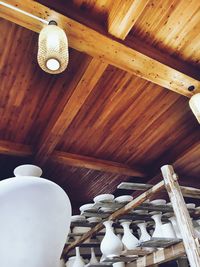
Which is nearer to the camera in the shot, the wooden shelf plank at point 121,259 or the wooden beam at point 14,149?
the wooden shelf plank at point 121,259

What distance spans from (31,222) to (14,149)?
220cm

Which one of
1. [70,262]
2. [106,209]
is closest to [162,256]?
[106,209]

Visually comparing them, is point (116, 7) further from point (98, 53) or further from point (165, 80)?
point (165, 80)

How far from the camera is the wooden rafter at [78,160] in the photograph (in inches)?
141

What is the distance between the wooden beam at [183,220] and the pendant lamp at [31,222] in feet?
3.46

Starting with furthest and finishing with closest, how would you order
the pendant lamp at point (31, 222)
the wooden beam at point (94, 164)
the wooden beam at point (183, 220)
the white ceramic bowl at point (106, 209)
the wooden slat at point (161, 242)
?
the wooden beam at point (94, 164) → the white ceramic bowl at point (106, 209) → the wooden slat at point (161, 242) → the wooden beam at point (183, 220) → the pendant lamp at point (31, 222)

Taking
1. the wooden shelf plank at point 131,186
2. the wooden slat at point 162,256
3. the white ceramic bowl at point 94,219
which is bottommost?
the wooden slat at point 162,256

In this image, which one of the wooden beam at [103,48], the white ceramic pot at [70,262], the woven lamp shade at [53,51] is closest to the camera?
the woven lamp shade at [53,51]

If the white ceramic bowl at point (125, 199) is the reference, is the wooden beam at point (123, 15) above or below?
above

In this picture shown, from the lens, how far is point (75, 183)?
15.6 ft

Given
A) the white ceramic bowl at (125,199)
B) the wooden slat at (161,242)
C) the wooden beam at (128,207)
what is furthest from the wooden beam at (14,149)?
the wooden slat at (161,242)

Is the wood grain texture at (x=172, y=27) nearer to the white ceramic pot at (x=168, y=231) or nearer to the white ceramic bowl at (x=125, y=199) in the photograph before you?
the white ceramic bowl at (x=125, y=199)

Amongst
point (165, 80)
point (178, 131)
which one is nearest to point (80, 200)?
point (178, 131)

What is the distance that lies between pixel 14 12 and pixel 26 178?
1221 millimetres
